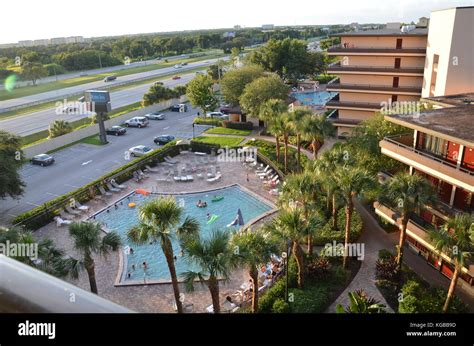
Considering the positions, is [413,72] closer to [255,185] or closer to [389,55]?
[389,55]

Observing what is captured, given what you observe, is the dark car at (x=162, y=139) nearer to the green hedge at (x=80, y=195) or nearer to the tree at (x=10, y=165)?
the green hedge at (x=80, y=195)

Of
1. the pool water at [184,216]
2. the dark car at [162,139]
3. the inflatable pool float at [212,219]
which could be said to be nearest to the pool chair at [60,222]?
the pool water at [184,216]

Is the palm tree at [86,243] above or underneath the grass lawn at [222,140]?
above

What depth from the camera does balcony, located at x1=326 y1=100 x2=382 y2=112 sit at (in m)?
44.2

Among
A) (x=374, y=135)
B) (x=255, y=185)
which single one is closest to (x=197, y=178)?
(x=255, y=185)

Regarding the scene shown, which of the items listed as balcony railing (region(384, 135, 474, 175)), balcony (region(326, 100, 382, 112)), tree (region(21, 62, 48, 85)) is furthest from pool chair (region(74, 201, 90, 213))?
tree (region(21, 62, 48, 85))

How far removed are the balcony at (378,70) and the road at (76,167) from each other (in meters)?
20.6

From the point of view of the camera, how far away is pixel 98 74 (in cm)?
11344

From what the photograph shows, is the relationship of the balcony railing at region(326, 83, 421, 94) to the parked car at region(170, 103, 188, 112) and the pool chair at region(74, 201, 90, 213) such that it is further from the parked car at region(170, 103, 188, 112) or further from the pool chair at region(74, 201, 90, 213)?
the pool chair at region(74, 201, 90, 213)

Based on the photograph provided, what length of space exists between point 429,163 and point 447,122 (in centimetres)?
309

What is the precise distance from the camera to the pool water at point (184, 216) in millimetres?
26125

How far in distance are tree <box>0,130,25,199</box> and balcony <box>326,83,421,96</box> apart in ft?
111

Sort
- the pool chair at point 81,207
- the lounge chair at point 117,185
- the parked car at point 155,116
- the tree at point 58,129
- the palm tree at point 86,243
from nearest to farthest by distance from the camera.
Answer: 1. the palm tree at point 86,243
2. the pool chair at point 81,207
3. the lounge chair at point 117,185
4. the tree at point 58,129
5. the parked car at point 155,116

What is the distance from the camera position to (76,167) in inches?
1706
